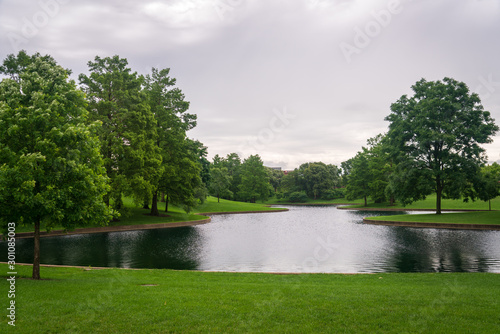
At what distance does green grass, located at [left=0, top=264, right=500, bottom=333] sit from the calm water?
244 inches

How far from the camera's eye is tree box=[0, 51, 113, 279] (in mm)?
11789

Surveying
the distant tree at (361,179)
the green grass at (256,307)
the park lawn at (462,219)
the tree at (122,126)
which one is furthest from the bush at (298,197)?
the green grass at (256,307)

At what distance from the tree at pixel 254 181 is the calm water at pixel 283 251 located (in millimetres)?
74206

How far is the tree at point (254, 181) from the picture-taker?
108 m

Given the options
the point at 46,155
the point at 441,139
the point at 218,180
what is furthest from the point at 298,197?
the point at 46,155

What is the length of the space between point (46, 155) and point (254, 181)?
97428mm

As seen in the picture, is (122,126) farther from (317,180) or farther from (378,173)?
(317,180)

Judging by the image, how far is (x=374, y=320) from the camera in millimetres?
7914

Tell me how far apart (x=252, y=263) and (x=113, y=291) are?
34.1 ft

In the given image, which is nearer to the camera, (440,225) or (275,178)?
(440,225)

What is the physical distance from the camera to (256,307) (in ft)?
29.2

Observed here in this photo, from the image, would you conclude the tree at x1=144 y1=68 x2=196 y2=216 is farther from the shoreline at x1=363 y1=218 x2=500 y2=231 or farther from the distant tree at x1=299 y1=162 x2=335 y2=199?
the distant tree at x1=299 y1=162 x2=335 y2=199

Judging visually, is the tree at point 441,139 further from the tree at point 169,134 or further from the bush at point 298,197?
A: the bush at point 298,197

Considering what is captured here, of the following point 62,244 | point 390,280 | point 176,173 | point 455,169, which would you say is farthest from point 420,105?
point 62,244
